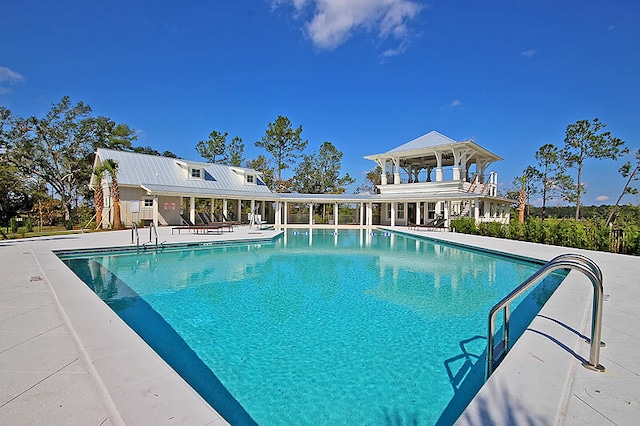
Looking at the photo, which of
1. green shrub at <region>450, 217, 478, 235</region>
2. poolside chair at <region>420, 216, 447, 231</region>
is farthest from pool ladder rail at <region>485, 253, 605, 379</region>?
poolside chair at <region>420, 216, 447, 231</region>

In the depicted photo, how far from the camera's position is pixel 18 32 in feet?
54.4

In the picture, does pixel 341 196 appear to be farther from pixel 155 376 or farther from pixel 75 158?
pixel 155 376

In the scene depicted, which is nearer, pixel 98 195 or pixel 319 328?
pixel 319 328

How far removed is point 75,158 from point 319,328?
32364 millimetres

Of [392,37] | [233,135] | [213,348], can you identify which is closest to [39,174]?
[233,135]

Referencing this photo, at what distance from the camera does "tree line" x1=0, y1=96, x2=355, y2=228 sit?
2266 centimetres

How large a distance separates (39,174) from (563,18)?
122 feet

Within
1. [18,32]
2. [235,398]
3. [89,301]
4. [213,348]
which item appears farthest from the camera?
[18,32]

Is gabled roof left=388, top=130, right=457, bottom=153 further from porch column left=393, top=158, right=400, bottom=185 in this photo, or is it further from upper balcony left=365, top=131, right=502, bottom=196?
porch column left=393, top=158, right=400, bottom=185

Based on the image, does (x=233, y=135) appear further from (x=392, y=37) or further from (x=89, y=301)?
(x=89, y=301)

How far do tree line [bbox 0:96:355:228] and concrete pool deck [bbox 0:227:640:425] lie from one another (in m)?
17.8

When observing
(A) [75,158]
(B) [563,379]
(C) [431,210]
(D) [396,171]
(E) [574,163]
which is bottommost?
(B) [563,379]

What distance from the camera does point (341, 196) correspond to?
2644cm

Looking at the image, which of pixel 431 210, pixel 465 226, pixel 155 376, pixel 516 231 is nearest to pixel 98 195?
pixel 155 376
